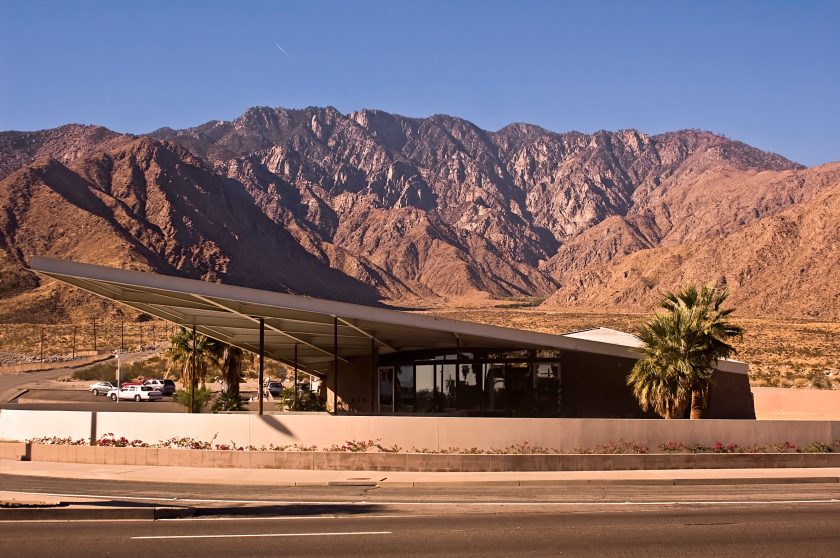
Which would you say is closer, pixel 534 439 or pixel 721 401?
pixel 534 439

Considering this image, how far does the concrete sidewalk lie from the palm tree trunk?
4.38 meters

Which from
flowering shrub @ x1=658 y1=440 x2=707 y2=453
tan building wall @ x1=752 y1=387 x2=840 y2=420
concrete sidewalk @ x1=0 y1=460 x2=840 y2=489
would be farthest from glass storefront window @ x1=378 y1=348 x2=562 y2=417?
tan building wall @ x1=752 y1=387 x2=840 y2=420

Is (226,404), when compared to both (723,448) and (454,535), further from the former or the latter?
(454,535)

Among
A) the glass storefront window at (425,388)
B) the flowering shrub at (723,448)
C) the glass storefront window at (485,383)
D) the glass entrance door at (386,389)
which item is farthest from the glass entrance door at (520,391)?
the flowering shrub at (723,448)

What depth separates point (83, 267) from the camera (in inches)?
912

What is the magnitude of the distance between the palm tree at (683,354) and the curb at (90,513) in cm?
1731

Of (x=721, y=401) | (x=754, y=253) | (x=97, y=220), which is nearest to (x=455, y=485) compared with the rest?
(x=721, y=401)

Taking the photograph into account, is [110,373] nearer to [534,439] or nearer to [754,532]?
[534,439]

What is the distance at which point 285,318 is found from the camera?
27.9m

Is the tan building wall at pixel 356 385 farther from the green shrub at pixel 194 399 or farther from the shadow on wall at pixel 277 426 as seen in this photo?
the shadow on wall at pixel 277 426

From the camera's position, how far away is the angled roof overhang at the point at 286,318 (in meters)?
23.4

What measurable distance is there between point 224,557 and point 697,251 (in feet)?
535

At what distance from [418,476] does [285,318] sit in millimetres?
7100

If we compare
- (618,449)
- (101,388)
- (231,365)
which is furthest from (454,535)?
(101,388)
